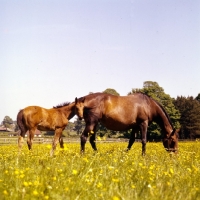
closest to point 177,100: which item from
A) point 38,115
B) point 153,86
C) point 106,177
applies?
point 153,86

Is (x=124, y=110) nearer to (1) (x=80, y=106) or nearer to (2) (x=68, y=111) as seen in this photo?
(1) (x=80, y=106)

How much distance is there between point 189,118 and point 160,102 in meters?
7.36

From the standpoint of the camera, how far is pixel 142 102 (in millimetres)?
10805

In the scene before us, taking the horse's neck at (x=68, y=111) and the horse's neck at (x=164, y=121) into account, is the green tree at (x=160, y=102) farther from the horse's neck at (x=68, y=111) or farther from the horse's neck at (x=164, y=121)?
the horse's neck at (x=164, y=121)

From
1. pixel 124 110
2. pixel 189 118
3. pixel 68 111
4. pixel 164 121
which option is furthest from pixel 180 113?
pixel 124 110

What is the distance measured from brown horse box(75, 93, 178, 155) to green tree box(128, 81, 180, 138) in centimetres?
4378

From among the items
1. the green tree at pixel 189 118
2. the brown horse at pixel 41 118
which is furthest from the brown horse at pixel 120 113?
the green tree at pixel 189 118

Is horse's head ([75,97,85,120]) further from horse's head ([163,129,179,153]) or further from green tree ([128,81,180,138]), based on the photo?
green tree ([128,81,180,138])

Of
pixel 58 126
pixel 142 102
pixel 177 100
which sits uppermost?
pixel 177 100

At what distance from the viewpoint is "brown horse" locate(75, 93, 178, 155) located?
9719 millimetres

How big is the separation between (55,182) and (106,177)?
0.88 m

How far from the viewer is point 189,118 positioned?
6444cm

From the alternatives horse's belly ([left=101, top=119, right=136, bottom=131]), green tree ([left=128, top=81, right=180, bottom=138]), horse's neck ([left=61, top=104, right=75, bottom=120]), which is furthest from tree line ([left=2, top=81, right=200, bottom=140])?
horse's belly ([left=101, top=119, right=136, bottom=131])

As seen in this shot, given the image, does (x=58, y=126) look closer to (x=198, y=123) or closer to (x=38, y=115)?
(x=38, y=115)
